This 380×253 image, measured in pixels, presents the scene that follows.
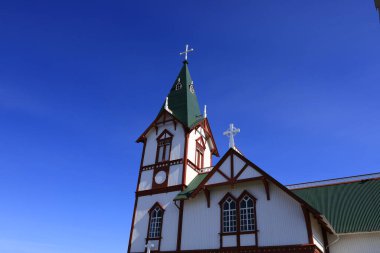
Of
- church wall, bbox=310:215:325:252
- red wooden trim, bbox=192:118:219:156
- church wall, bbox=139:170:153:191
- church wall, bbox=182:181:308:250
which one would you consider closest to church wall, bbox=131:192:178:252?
church wall, bbox=139:170:153:191

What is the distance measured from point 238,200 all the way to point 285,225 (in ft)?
10.4

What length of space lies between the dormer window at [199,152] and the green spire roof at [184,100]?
1825 mm

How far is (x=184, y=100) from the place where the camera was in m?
28.2

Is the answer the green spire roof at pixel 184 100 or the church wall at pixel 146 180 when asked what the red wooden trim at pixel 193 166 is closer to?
the green spire roof at pixel 184 100

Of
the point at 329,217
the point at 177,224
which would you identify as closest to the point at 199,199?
the point at 177,224

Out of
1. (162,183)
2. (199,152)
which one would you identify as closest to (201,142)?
(199,152)

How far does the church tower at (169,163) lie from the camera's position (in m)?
21.7

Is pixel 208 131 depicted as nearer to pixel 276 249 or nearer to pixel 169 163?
pixel 169 163

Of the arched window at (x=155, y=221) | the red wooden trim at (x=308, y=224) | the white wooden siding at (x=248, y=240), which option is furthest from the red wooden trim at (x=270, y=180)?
the arched window at (x=155, y=221)

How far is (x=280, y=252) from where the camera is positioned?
55.0ft

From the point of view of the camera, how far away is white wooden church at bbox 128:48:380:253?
17.1 metres

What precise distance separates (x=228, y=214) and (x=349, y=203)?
23.4ft

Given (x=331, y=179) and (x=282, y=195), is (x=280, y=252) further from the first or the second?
(x=331, y=179)

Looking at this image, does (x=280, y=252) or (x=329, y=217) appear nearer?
(x=280, y=252)
